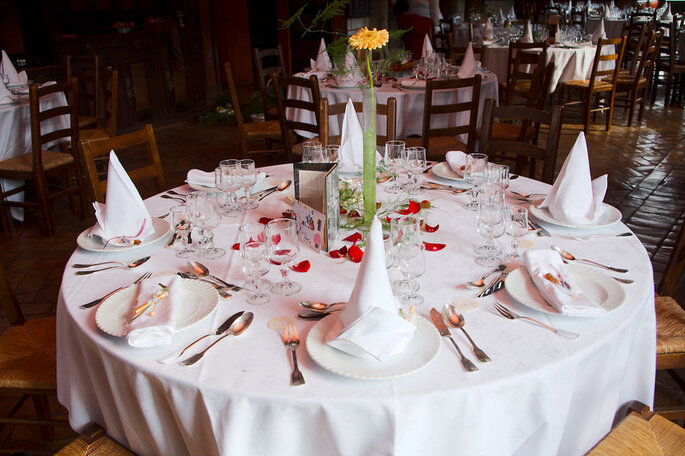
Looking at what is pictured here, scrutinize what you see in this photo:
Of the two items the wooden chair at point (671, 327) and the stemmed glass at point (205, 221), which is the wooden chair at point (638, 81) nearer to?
the wooden chair at point (671, 327)

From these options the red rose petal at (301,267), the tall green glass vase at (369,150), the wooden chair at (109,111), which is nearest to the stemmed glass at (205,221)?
the red rose petal at (301,267)

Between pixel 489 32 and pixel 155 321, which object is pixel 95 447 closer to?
pixel 155 321

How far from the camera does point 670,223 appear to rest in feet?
12.6

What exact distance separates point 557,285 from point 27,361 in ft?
5.14

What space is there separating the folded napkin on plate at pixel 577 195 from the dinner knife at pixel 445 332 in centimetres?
70

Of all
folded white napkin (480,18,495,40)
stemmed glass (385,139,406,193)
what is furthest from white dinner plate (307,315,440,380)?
folded white napkin (480,18,495,40)

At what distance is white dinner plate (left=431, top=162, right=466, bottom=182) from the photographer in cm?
226

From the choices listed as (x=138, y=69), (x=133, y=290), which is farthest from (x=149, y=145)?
(x=138, y=69)

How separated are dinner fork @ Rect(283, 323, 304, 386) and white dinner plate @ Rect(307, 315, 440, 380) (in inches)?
1.4

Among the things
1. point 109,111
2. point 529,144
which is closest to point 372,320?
point 529,144

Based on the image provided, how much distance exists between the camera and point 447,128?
374 cm

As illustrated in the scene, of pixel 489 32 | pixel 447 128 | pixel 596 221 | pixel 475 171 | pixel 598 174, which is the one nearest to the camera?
pixel 596 221

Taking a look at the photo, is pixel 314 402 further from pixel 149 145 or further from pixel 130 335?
pixel 149 145

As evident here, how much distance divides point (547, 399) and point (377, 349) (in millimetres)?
359
